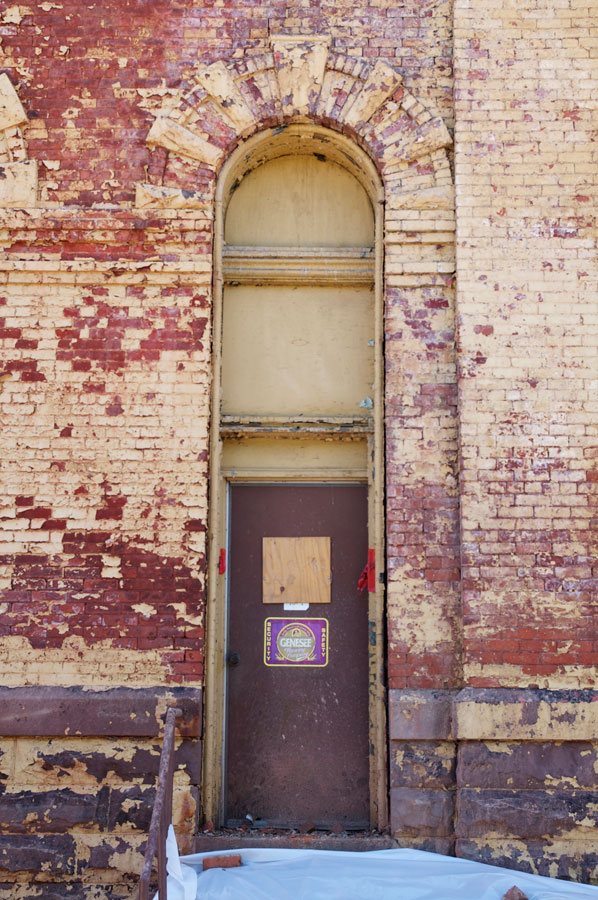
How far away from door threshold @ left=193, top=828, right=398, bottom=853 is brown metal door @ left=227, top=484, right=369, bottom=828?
0.31 metres

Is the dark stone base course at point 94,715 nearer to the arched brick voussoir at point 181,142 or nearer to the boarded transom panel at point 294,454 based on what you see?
the boarded transom panel at point 294,454

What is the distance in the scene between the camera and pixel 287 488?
5871 mm

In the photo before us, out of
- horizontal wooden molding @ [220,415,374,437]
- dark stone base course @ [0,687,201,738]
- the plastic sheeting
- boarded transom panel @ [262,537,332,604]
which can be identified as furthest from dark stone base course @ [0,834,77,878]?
horizontal wooden molding @ [220,415,374,437]

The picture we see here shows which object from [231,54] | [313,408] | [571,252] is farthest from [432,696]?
[231,54]

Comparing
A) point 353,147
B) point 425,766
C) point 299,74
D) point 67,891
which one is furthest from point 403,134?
point 67,891

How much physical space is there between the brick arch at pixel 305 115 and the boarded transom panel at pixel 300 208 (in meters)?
0.39

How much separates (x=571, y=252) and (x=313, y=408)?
2011 millimetres

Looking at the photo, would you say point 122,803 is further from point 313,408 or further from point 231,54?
point 231,54

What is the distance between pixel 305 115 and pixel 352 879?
4.81 metres

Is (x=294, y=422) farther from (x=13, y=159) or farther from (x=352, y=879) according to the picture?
(x=352, y=879)

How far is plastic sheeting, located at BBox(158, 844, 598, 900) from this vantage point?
4.41 metres

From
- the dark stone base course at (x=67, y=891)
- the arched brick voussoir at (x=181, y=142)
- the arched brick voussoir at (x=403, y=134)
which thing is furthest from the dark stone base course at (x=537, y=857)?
the arched brick voussoir at (x=181, y=142)

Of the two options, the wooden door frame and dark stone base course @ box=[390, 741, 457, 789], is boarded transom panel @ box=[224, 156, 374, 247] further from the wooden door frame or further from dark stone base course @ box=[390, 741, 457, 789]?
dark stone base course @ box=[390, 741, 457, 789]

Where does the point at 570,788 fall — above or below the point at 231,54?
below
